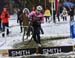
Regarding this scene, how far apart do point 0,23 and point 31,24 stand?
6.75m

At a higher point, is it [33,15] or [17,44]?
[33,15]

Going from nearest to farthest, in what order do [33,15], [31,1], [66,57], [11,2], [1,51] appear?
[66,57], [1,51], [33,15], [31,1], [11,2]

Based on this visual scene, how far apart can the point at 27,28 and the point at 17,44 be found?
0.96 meters

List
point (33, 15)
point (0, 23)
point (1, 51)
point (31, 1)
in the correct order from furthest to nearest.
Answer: point (31, 1) < point (0, 23) < point (33, 15) < point (1, 51)

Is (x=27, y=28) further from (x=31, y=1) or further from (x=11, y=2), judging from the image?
(x=11, y=2)

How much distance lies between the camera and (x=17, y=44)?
18016 millimetres

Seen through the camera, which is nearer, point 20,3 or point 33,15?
point 33,15

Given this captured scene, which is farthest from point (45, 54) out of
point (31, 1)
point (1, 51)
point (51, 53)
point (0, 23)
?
point (31, 1)

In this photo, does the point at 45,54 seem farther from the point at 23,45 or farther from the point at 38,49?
the point at 23,45

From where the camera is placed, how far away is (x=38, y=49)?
1499 centimetres

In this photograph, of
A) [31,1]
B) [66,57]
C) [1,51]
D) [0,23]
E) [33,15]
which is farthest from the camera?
[31,1]

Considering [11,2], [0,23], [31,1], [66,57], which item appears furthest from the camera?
[11,2]

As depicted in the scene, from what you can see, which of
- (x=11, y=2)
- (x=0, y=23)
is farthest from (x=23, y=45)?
(x=11, y=2)

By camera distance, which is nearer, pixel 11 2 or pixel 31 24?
pixel 31 24
